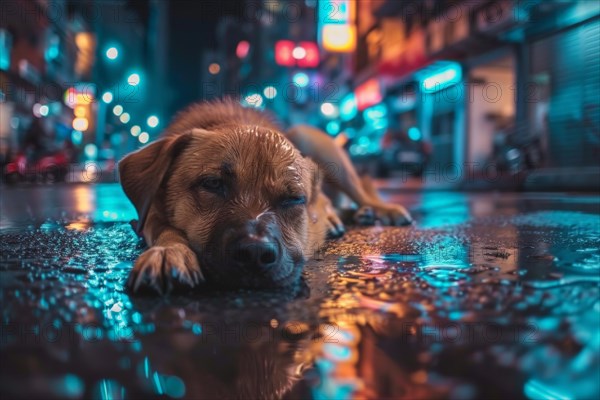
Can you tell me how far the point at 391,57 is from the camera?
87.9 ft

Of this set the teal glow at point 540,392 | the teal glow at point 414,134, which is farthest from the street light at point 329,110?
the teal glow at point 540,392

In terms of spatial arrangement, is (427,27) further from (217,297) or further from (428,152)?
(217,297)

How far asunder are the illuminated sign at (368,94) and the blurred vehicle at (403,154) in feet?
17.9

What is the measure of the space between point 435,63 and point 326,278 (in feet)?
69.3

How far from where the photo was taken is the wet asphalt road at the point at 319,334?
0.88m

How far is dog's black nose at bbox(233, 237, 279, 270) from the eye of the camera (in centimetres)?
157

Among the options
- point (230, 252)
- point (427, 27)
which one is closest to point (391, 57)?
point (427, 27)

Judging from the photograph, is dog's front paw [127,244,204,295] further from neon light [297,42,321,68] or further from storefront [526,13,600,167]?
neon light [297,42,321,68]

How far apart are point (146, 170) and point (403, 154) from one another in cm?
2109

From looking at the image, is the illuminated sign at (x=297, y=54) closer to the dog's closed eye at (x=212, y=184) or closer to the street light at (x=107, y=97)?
the street light at (x=107, y=97)

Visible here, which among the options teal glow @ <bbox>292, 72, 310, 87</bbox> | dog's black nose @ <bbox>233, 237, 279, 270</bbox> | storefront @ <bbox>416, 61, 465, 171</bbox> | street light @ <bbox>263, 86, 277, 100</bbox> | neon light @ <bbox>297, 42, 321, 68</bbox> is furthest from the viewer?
street light @ <bbox>263, 86, 277, 100</bbox>

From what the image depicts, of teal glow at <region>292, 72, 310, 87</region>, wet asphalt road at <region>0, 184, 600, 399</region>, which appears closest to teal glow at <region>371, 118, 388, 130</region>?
teal glow at <region>292, 72, 310, 87</region>

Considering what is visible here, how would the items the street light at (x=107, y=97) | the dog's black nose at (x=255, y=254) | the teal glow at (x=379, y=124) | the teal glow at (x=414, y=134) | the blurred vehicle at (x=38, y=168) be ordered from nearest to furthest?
the dog's black nose at (x=255, y=254)
the blurred vehicle at (x=38, y=168)
the teal glow at (x=414, y=134)
the teal glow at (x=379, y=124)
the street light at (x=107, y=97)

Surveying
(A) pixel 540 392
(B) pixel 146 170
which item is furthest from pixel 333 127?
(A) pixel 540 392
